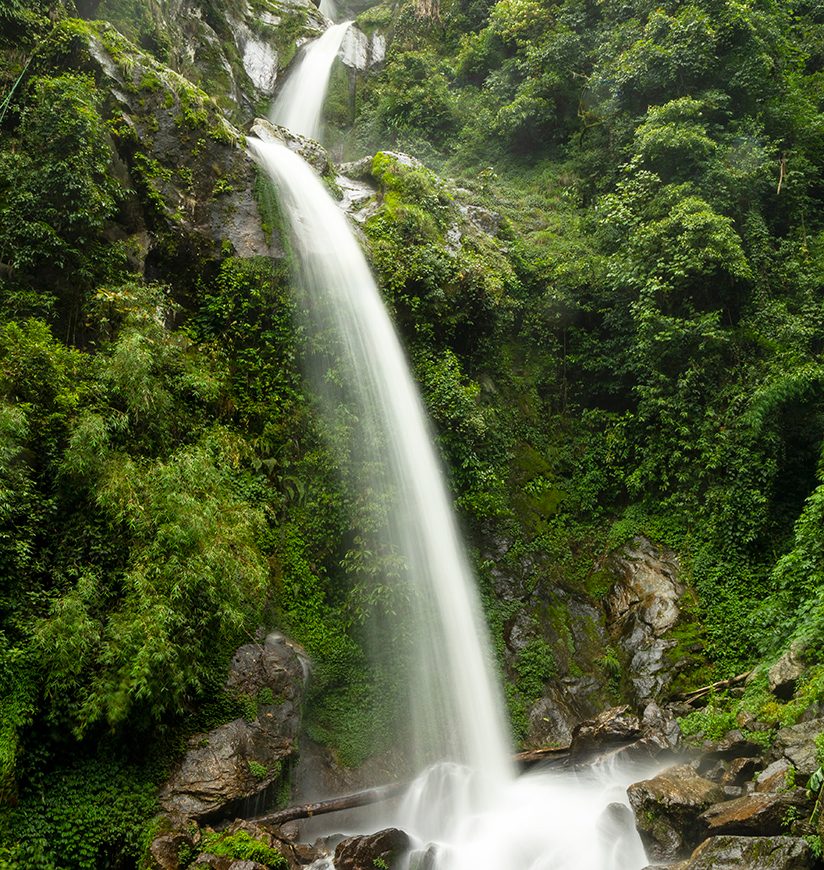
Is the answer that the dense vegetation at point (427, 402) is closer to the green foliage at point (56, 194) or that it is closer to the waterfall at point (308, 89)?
the green foliage at point (56, 194)

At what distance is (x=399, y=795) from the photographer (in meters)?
9.01

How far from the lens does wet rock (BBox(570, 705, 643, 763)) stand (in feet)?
29.9

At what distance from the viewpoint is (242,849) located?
22.2 feet

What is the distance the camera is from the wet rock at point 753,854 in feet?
18.8

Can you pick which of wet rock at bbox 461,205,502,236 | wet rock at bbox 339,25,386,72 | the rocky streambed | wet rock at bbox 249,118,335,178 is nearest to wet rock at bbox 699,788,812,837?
the rocky streambed

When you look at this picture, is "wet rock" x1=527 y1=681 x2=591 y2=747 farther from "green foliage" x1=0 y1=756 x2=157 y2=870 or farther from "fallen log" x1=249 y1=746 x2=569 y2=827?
"green foliage" x1=0 y1=756 x2=157 y2=870

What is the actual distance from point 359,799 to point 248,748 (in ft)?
5.70

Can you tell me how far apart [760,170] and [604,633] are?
37.4ft

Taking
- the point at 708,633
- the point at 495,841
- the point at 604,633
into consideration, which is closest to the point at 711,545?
the point at 708,633

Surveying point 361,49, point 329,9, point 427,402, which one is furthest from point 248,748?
point 329,9

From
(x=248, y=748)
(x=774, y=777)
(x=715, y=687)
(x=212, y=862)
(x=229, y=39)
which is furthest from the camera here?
(x=229, y=39)

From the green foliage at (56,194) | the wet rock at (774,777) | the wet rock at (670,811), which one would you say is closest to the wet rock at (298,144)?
the green foliage at (56,194)

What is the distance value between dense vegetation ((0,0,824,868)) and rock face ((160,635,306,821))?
295 mm

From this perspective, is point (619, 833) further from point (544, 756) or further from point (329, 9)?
point (329, 9)
